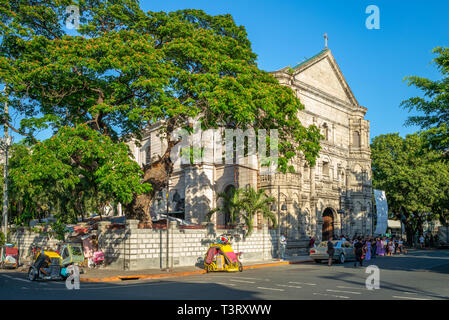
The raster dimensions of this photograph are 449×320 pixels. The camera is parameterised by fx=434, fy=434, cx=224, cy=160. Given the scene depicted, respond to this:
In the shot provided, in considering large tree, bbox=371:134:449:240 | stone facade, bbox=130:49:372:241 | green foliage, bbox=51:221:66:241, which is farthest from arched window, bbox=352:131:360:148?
green foliage, bbox=51:221:66:241

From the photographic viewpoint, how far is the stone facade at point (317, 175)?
1412 inches

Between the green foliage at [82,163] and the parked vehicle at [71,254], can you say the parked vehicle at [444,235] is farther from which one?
the parked vehicle at [71,254]

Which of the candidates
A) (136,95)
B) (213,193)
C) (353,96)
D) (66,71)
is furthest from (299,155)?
(66,71)

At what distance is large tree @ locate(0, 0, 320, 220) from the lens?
20.2m

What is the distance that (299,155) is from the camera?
36781mm

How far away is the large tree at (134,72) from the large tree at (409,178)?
87.9 ft

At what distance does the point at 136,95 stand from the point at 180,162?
17.8 meters

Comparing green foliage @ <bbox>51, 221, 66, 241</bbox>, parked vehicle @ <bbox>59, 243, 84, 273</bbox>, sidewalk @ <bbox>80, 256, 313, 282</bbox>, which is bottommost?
sidewalk @ <bbox>80, 256, 313, 282</bbox>

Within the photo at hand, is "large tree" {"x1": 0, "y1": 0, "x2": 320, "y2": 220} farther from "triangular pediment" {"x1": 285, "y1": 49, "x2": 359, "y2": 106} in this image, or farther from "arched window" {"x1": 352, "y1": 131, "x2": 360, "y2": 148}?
"arched window" {"x1": 352, "y1": 131, "x2": 360, "y2": 148}

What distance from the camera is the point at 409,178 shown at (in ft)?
156

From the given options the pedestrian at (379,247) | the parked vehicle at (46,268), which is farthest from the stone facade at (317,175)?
the parked vehicle at (46,268)

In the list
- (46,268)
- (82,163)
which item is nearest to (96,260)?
(46,268)
